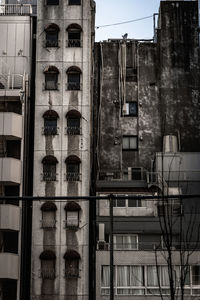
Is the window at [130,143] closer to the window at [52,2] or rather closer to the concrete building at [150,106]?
the concrete building at [150,106]

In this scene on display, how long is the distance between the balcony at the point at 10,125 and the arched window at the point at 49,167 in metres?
2.65

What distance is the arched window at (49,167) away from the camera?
42.9 m

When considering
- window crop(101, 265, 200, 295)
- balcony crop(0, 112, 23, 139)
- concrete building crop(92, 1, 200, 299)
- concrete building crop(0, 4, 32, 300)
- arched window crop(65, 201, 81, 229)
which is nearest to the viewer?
window crop(101, 265, 200, 295)

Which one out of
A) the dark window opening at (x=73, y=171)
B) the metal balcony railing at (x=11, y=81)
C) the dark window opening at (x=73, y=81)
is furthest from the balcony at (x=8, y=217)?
the dark window opening at (x=73, y=81)

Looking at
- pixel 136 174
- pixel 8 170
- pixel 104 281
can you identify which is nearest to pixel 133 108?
pixel 136 174

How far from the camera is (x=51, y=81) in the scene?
44844mm

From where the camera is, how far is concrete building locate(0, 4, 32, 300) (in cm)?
3931

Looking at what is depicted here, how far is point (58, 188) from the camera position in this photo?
4266 centimetres

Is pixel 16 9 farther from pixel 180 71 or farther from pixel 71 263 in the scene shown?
pixel 71 263

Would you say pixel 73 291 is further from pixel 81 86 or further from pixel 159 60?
pixel 159 60

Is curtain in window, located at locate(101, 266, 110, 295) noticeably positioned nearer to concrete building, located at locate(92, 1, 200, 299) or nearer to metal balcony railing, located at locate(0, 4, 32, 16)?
concrete building, located at locate(92, 1, 200, 299)

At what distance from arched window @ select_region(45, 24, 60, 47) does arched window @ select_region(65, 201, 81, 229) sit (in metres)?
12.3

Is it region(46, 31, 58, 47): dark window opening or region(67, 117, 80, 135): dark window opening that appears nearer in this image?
region(67, 117, 80, 135): dark window opening

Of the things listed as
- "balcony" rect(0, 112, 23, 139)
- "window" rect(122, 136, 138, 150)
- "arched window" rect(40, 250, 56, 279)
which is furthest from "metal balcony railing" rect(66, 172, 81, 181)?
"window" rect(122, 136, 138, 150)
